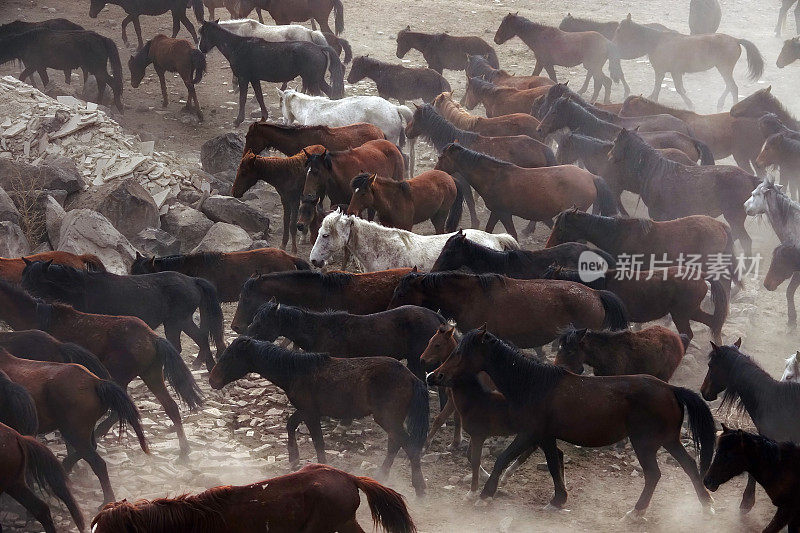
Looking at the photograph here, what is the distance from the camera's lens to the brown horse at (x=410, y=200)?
35.3 ft

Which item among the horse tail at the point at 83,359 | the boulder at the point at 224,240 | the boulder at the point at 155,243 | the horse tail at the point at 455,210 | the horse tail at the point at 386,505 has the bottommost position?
the boulder at the point at 155,243

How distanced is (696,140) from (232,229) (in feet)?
23.0

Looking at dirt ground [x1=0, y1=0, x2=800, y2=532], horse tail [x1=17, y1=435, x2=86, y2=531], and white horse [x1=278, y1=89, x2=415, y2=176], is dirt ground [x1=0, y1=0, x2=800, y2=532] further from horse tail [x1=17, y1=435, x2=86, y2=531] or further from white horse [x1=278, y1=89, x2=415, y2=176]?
white horse [x1=278, y1=89, x2=415, y2=176]

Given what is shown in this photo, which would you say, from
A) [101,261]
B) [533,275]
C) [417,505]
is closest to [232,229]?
[101,261]

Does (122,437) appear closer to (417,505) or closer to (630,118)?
(417,505)

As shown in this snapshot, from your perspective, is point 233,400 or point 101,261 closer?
point 233,400

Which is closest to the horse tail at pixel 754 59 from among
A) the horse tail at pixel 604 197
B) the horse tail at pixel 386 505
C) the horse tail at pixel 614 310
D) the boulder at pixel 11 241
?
the horse tail at pixel 604 197

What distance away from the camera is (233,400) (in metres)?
8.52

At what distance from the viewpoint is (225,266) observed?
9.52 m

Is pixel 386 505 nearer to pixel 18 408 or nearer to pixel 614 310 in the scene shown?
pixel 18 408

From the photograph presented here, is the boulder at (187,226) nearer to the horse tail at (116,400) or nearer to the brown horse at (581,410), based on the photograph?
the horse tail at (116,400)

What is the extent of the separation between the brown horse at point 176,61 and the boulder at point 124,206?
461 cm

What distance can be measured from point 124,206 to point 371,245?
373 cm

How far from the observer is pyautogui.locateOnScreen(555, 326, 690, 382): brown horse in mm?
7766
